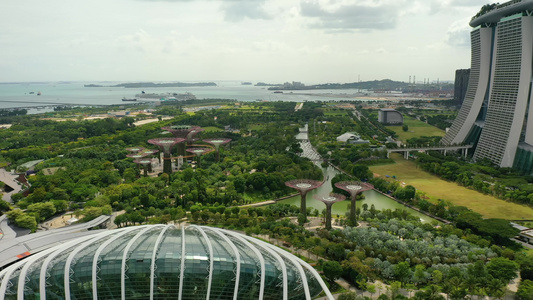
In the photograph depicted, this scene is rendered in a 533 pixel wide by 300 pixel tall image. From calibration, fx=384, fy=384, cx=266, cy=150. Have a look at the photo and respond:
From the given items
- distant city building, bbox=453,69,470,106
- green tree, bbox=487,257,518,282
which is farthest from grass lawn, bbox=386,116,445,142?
green tree, bbox=487,257,518,282

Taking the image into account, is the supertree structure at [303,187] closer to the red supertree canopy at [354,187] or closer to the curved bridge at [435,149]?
the red supertree canopy at [354,187]

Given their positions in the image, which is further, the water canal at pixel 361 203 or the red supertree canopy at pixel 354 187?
the water canal at pixel 361 203

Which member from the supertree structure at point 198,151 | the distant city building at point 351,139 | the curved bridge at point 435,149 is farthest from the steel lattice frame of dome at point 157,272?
the distant city building at point 351,139

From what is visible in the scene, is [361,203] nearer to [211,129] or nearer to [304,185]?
[304,185]

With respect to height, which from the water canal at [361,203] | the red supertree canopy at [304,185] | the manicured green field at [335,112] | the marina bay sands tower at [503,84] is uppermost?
the marina bay sands tower at [503,84]

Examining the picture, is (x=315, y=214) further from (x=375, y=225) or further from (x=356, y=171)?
(x=356, y=171)

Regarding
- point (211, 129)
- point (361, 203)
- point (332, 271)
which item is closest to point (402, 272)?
point (332, 271)

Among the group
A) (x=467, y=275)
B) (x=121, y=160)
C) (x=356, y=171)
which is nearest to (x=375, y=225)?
(x=467, y=275)
